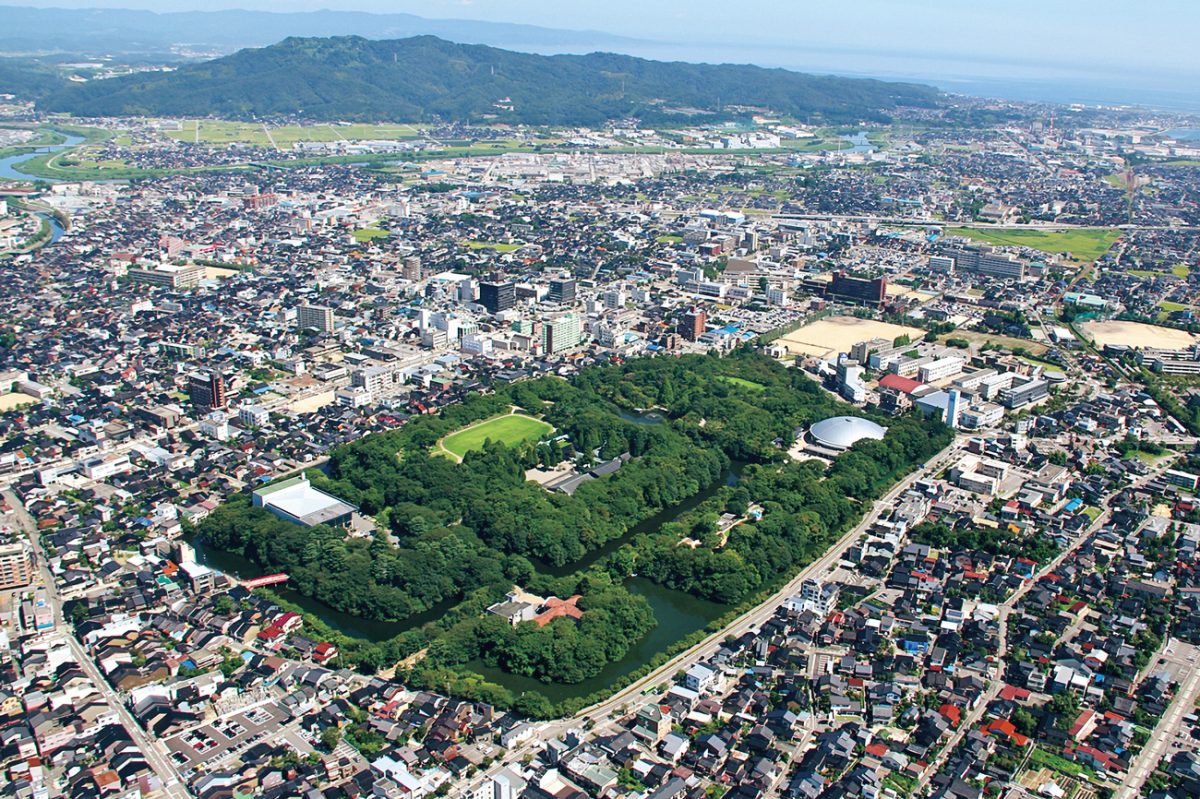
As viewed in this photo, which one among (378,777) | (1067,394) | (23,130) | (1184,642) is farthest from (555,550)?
(23,130)

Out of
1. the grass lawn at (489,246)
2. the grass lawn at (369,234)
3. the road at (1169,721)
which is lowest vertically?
the grass lawn at (369,234)

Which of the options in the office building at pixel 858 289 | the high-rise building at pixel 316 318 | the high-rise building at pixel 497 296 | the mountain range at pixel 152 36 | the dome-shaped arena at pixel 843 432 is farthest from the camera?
the mountain range at pixel 152 36

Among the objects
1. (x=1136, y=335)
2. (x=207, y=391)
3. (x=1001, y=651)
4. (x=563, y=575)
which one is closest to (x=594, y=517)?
(x=563, y=575)

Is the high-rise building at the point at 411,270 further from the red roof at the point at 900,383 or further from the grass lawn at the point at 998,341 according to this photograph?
the grass lawn at the point at 998,341

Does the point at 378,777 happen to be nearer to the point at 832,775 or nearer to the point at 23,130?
the point at 832,775

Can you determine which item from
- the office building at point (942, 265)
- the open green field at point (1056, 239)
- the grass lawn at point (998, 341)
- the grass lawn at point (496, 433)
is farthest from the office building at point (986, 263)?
the grass lawn at point (496, 433)

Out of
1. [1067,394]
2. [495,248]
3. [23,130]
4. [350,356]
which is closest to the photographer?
[1067,394]

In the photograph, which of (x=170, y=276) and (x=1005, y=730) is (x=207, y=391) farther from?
(x=1005, y=730)
